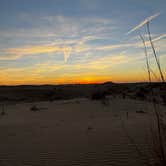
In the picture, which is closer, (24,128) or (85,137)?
(85,137)

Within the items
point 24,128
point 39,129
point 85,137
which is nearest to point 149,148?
point 85,137

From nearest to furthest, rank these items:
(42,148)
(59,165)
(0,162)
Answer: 1. (59,165)
2. (0,162)
3. (42,148)

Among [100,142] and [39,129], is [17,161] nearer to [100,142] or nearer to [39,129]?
[100,142]

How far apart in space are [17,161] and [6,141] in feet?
5.83

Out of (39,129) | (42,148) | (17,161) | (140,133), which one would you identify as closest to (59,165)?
(17,161)

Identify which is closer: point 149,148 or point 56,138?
point 149,148

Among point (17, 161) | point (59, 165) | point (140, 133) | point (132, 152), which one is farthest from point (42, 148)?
point (140, 133)

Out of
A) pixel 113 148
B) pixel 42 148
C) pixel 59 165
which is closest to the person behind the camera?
pixel 59 165

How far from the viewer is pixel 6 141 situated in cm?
662

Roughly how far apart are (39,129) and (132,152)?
13.0ft

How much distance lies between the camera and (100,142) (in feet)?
19.9

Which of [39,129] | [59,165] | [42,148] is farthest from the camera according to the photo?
[39,129]

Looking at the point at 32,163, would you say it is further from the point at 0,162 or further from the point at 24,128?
the point at 24,128

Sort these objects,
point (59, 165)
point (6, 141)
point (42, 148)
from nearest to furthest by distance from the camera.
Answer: point (59, 165) < point (42, 148) < point (6, 141)
